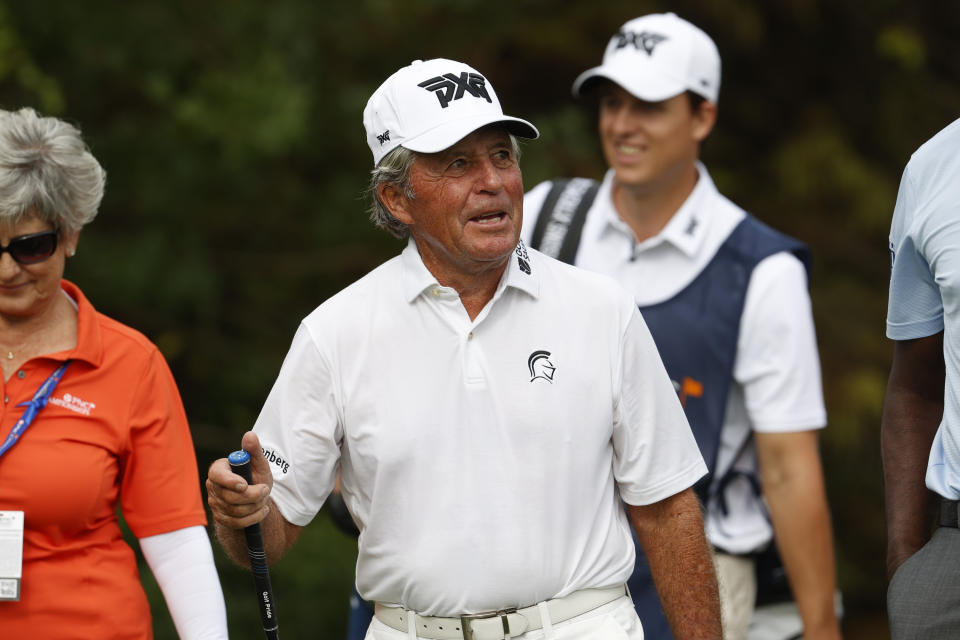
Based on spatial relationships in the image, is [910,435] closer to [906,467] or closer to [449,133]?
[906,467]

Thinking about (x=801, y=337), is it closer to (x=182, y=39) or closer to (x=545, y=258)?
(x=545, y=258)

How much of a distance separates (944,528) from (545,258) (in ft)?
3.59

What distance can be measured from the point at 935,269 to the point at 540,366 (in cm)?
88

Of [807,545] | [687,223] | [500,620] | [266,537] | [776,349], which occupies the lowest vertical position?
[807,545]

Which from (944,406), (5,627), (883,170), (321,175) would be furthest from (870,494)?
(5,627)

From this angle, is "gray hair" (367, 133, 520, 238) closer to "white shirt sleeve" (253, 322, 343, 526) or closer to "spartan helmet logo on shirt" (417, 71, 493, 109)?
"spartan helmet logo on shirt" (417, 71, 493, 109)

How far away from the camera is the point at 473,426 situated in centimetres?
331

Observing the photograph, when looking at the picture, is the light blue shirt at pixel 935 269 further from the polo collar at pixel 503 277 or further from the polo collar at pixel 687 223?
the polo collar at pixel 687 223

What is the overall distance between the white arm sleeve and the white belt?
497 mm

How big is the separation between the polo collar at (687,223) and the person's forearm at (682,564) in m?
1.36

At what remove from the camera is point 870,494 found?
9.95 m

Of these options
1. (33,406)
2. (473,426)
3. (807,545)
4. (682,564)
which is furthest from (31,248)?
(807,545)

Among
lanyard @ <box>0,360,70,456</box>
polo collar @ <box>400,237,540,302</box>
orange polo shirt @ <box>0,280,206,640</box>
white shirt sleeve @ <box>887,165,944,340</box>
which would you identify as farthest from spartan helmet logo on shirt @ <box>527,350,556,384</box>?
lanyard @ <box>0,360,70,456</box>

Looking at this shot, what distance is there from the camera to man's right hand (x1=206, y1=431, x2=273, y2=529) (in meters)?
3.16
